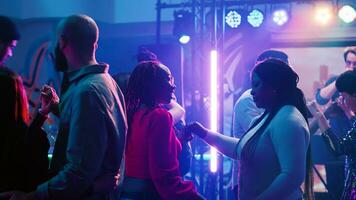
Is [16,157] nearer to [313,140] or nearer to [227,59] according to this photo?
[313,140]

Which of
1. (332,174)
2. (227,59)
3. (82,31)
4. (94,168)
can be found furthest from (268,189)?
(227,59)

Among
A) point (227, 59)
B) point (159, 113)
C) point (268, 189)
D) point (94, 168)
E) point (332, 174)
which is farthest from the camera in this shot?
point (227, 59)

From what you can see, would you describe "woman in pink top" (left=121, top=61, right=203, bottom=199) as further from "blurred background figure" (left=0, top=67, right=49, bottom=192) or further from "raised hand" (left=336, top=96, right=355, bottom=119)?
"raised hand" (left=336, top=96, right=355, bottom=119)

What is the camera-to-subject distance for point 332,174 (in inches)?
219

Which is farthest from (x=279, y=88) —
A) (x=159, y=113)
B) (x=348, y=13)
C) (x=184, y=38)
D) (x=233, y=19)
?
(x=348, y=13)

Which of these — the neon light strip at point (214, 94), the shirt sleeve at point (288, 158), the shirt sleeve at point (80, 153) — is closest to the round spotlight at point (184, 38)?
the neon light strip at point (214, 94)

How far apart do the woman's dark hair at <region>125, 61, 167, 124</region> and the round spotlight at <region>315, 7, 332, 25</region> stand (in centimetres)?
626

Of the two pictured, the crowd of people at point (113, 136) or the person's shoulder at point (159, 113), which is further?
the person's shoulder at point (159, 113)

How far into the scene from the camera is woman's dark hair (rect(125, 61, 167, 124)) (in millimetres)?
2371

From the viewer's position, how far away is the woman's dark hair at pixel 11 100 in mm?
1990

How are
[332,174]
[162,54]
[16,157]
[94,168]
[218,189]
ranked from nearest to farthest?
[94,168] < [16,157] < [218,189] < [332,174] < [162,54]

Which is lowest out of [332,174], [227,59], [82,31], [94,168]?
[332,174]

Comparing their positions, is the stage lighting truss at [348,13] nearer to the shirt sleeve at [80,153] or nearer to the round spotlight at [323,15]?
the round spotlight at [323,15]

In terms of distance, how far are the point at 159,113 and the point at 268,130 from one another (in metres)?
0.52
